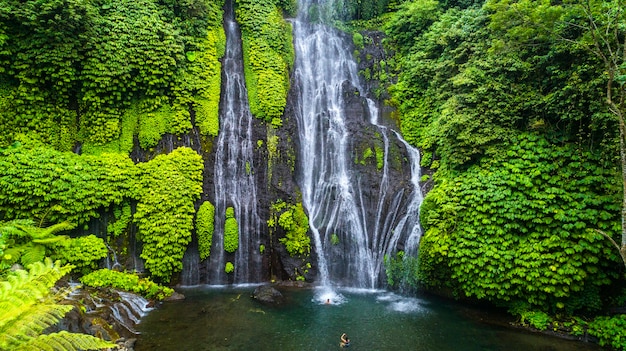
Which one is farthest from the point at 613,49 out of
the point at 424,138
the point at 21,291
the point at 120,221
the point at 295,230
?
the point at 120,221

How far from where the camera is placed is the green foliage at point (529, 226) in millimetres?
8633

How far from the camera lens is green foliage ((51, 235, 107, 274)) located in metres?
10.7

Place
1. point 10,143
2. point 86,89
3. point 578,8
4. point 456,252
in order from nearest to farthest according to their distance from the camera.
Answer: point 578,8, point 456,252, point 10,143, point 86,89

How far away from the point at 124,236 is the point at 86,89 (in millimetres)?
5531

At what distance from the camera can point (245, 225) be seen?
13094 millimetres

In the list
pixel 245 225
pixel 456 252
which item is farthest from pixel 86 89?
pixel 456 252

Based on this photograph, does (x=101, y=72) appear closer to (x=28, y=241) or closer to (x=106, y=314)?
(x=28, y=241)

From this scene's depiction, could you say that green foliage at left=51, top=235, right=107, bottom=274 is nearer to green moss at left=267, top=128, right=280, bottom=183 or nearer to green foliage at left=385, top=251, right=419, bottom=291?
green moss at left=267, top=128, right=280, bottom=183

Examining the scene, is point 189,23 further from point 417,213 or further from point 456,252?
point 456,252

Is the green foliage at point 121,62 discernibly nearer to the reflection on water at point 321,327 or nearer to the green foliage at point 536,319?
the reflection on water at point 321,327

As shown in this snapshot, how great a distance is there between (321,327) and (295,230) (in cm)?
432

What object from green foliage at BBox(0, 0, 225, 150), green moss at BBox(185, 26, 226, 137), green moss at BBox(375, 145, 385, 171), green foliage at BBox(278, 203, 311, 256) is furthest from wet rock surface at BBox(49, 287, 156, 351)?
green moss at BBox(375, 145, 385, 171)

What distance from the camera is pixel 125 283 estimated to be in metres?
10.7

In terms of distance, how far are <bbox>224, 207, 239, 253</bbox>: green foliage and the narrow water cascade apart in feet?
0.39
